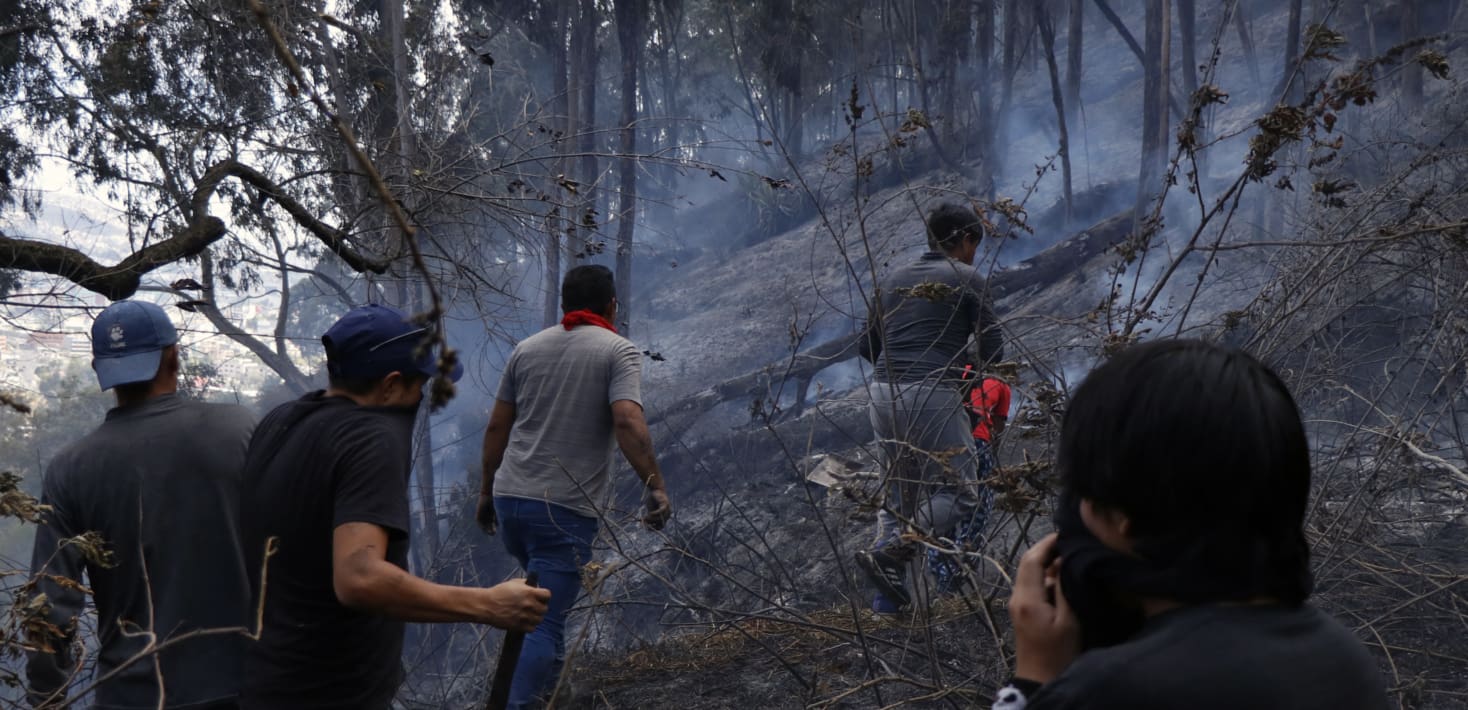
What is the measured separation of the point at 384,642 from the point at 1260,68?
2188 centimetres

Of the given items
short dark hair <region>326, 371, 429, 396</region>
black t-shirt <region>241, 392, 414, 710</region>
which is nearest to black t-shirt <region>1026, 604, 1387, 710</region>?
black t-shirt <region>241, 392, 414, 710</region>

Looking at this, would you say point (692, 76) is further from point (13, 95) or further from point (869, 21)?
point (13, 95)

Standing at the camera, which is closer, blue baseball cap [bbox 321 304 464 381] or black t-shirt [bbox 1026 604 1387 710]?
black t-shirt [bbox 1026 604 1387 710]

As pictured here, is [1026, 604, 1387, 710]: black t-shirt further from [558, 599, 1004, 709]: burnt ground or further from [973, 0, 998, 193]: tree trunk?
[973, 0, 998, 193]: tree trunk

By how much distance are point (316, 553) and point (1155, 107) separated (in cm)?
1496

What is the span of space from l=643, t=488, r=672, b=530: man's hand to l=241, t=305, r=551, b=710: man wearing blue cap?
162 centimetres

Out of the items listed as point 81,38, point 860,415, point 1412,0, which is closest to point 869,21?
point 1412,0

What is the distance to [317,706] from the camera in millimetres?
2180

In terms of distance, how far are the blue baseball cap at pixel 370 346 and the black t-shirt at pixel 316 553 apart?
97 mm

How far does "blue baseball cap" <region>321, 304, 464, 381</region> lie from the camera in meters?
2.28

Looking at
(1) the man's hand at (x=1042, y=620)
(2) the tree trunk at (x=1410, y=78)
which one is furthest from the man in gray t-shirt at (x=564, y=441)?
(2) the tree trunk at (x=1410, y=78)

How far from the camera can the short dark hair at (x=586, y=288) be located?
4.20 meters

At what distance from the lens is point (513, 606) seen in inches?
83.5

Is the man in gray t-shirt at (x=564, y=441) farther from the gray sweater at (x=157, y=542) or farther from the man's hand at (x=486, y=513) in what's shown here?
the gray sweater at (x=157, y=542)
